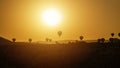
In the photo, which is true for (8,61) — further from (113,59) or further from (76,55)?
(113,59)

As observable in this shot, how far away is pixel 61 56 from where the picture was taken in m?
115

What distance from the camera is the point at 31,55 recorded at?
4646 inches

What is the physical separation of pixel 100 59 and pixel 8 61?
82.3 feet

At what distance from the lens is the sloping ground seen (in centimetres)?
10769

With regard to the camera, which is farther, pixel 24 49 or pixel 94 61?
pixel 24 49

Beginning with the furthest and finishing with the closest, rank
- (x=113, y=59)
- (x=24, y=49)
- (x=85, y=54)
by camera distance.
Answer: (x=24, y=49) < (x=85, y=54) < (x=113, y=59)

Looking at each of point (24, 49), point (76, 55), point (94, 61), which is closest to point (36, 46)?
point (24, 49)

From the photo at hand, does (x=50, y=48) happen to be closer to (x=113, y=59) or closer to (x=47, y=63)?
(x=47, y=63)

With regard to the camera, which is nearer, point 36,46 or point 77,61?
point 77,61

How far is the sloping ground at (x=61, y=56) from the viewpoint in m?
108

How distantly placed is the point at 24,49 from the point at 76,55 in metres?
17.0

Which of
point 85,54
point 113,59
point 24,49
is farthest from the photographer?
point 24,49

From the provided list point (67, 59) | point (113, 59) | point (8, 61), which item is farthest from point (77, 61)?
point (8, 61)

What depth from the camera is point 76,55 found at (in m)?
116
